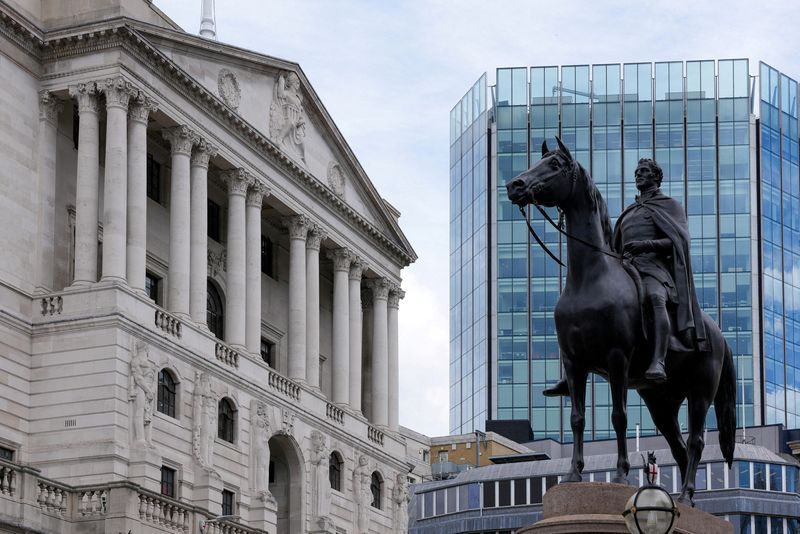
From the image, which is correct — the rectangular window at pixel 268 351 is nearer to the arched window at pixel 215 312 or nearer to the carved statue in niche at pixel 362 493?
the arched window at pixel 215 312

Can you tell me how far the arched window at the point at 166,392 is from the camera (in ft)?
216

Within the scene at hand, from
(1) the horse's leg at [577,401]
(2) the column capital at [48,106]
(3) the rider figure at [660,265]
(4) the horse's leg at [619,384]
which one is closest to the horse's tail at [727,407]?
(3) the rider figure at [660,265]

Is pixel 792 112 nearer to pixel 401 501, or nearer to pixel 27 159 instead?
pixel 401 501

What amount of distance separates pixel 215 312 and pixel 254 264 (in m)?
2.54

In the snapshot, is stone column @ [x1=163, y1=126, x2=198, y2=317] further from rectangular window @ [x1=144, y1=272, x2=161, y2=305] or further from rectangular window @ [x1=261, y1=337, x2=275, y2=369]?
rectangular window @ [x1=261, y1=337, x2=275, y2=369]

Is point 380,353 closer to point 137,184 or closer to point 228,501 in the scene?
point 228,501

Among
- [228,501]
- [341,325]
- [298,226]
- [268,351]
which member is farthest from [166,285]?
[341,325]

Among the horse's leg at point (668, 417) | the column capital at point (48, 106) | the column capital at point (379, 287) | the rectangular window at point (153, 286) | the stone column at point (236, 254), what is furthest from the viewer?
the column capital at point (379, 287)

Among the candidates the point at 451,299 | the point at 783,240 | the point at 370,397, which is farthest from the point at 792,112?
the point at 370,397

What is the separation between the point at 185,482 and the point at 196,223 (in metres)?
10.1

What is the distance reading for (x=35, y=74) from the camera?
215 ft

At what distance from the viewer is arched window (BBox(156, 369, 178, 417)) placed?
6569 cm

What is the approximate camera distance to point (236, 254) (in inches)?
2876

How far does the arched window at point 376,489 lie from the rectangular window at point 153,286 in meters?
17.9
